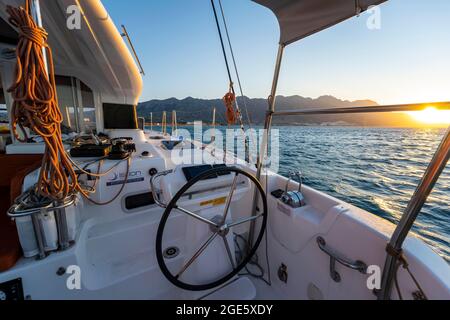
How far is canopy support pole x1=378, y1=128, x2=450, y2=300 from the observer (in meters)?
0.60

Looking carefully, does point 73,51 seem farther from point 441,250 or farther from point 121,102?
point 441,250

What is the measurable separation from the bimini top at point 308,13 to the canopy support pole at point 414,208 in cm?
61

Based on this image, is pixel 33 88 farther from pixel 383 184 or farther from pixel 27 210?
pixel 383 184

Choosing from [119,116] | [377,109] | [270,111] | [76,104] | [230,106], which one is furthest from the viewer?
[76,104]

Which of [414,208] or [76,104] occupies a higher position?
[76,104]

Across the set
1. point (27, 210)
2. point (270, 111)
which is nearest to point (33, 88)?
point (27, 210)

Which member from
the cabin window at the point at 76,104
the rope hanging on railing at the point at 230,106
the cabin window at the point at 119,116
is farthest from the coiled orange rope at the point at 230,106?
the cabin window at the point at 76,104

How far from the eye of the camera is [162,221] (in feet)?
2.82

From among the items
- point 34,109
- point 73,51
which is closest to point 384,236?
point 34,109

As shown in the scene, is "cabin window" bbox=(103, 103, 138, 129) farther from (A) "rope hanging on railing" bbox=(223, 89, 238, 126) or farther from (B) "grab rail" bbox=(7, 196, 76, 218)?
(B) "grab rail" bbox=(7, 196, 76, 218)

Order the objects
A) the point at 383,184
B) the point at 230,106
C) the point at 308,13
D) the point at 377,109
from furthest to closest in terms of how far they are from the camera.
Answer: the point at 383,184 → the point at 230,106 → the point at 308,13 → the point at 377,109

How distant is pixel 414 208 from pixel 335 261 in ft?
1.70

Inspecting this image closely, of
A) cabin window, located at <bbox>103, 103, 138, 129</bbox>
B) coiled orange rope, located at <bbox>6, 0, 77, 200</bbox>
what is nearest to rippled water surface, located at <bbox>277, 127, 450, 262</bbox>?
coiled orange rope, located at <bbox>6, 0, 77, 200</bbox>
